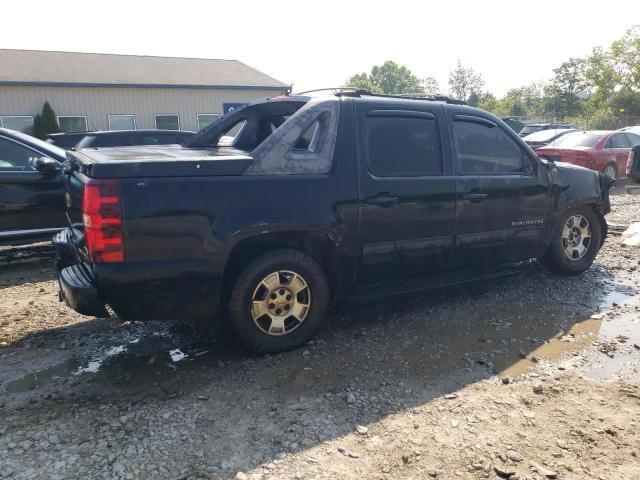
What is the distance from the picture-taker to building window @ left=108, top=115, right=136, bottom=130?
23016 millimetres

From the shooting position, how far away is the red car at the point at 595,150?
12.6 meters

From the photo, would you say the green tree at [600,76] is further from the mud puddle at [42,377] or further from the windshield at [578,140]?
the mud puddle at [42,377]

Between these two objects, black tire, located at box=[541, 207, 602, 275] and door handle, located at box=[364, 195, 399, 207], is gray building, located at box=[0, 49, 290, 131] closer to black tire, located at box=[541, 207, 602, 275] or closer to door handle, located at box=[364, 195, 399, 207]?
black tire, located at box=[541, 207, 602, 275]

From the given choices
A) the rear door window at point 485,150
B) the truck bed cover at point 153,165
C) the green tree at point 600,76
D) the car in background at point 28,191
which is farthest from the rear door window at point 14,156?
the green tree at point 600,76

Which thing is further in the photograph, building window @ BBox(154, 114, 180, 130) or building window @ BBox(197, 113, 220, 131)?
building window @ BBox(197, 113, 220, 131)

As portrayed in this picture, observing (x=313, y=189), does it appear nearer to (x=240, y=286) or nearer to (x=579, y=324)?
(x=240, y=286)

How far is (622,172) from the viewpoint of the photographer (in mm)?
13562

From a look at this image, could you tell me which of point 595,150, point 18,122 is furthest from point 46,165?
point 18,122

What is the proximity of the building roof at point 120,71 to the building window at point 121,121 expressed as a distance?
55.3 inches

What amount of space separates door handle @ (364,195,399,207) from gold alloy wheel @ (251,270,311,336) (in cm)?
80

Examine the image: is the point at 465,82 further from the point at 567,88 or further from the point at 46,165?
the point at 46,165

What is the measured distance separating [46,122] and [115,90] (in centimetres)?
327

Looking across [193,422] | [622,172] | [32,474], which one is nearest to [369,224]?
[193,422]

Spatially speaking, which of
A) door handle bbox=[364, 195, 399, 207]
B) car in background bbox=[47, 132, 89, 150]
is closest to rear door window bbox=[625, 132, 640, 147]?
door handle bbox=[364, 195, 399, 207]
